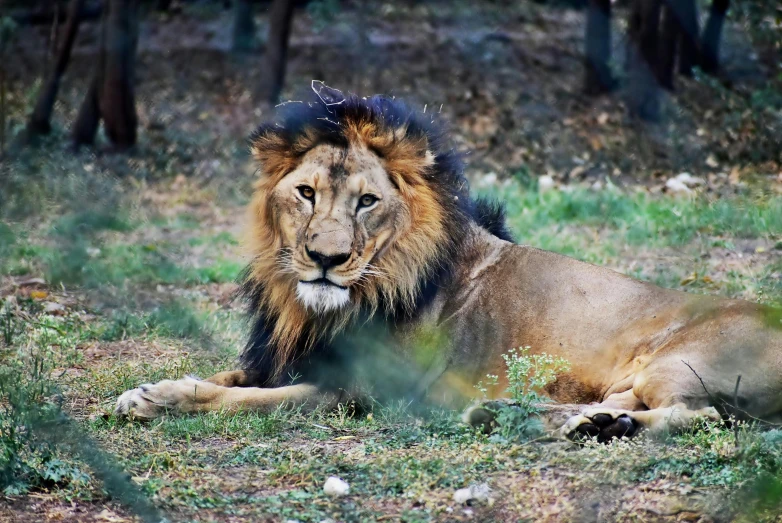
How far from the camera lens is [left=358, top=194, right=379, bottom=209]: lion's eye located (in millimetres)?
4406

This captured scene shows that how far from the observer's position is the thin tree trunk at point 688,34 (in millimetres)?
12972

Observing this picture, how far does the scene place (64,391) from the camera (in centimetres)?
459

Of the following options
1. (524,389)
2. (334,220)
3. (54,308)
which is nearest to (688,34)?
(54,308)

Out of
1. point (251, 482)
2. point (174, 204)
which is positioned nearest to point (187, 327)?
point (251, 482)

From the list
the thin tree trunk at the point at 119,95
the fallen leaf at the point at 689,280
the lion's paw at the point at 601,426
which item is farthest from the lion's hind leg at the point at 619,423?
the thin tree trunk at the point at 119,95

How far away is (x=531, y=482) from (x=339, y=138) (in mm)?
1758

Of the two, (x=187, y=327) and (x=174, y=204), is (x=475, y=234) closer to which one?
(x=187, y=327)

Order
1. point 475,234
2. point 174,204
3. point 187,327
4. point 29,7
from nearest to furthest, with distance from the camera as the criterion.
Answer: point 187,327
point 475,234
point 174,204
point 29,7

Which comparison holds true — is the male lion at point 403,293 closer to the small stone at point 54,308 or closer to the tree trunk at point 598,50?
the small stone at point 54,308

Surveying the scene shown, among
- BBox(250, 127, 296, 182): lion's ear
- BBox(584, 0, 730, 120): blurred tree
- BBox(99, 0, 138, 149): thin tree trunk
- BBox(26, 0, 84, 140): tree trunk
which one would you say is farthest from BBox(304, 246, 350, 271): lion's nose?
BBox(584, 0, 730, 120): blurred tree

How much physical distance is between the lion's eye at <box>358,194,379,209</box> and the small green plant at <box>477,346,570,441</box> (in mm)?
845

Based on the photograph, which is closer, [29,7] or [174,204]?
[174,204]

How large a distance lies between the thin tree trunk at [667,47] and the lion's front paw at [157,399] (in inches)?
396

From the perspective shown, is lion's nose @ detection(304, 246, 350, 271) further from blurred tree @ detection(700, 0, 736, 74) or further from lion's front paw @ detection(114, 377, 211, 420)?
blurred tree @ detection(700, 0, 736, 74)
